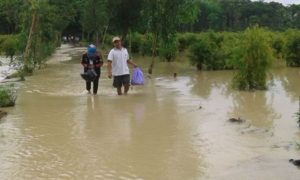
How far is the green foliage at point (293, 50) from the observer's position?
23281 millimetres

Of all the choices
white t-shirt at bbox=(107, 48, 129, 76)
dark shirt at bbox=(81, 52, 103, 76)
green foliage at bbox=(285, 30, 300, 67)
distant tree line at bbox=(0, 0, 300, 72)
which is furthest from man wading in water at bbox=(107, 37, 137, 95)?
green foliage at bbox=(285, 30, 300, 67)

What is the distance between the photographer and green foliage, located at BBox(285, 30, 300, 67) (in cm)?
2328

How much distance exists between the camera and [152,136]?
817 centimetres

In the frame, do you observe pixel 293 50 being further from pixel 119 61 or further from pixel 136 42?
pixel 136 42

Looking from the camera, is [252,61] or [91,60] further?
[252,61]

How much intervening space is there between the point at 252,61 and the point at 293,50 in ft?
33.3

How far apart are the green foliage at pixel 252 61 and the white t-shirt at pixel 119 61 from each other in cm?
333

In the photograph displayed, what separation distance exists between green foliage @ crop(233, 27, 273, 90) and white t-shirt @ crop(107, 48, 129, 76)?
10.9 ft

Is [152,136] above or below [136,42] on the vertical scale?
below

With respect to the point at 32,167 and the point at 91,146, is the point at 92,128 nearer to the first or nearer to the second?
the point at 91,146

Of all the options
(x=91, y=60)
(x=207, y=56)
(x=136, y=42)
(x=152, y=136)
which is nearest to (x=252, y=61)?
(x=91, y=60)

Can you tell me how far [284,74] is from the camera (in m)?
19.8

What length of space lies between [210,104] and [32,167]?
6.04 m

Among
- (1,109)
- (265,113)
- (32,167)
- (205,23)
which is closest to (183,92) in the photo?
(265,113)
